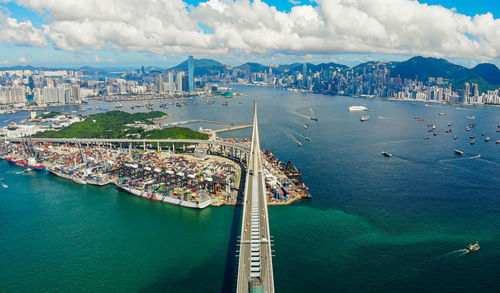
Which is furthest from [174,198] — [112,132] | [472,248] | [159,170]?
[112,132]

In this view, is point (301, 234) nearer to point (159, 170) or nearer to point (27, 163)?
point (159, 170)

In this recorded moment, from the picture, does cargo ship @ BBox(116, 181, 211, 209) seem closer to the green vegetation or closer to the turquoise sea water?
the turquoise sea water

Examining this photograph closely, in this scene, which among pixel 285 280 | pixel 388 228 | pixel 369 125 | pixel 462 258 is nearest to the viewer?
pixel 285 280

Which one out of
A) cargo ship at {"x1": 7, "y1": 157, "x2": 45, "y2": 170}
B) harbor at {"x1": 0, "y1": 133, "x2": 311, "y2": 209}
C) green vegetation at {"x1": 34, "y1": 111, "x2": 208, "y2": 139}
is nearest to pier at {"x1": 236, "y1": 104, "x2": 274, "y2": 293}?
harbor at {"x1": 0, "y1": 133, "x2": 311, "y2": 209}

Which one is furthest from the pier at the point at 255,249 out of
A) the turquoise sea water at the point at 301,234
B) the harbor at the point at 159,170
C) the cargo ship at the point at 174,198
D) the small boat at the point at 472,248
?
the small boat at the point at 472,248

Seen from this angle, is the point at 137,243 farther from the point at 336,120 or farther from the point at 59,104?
the point at 59,104

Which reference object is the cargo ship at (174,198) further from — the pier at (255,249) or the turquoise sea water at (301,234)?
the pier at (255,249)

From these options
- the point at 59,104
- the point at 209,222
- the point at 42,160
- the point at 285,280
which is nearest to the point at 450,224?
the point at 285,280
